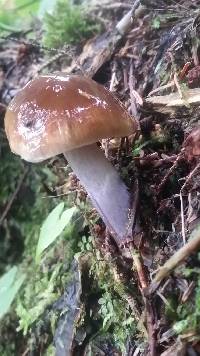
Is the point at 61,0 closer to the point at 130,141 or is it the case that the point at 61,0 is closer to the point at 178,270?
the point at 130,141

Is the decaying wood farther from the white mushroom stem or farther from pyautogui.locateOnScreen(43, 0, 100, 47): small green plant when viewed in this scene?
pyautogui.locateOnScreen(43, 0, 100, 47): small green plant

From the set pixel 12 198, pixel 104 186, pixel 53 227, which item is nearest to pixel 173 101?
pixel 104 186

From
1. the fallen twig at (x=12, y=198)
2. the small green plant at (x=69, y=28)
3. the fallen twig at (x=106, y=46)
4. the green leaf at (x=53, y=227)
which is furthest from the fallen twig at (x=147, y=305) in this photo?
the small green plant at (x=69, y=28)

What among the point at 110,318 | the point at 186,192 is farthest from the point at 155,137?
the point at 110,318

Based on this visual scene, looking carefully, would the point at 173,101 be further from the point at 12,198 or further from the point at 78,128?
the point at 12,198

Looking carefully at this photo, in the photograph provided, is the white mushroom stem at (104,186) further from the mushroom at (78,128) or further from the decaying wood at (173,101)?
the decaying wood at (173,101)

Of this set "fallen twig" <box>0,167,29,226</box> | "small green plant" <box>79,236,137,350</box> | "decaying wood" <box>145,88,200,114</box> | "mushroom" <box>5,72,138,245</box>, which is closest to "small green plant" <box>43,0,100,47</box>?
"fallen twig" <box>0,167,29,226</box>
